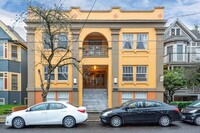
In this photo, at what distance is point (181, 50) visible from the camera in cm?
3039

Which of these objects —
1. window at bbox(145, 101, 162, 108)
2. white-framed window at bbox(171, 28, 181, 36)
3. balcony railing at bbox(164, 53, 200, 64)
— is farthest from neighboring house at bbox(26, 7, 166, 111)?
white-framed window at bbox(171, 28, 181, 36)

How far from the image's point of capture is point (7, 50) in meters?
24.2

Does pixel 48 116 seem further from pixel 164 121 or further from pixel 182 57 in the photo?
pixel 182 57

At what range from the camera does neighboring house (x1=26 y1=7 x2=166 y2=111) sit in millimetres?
22703

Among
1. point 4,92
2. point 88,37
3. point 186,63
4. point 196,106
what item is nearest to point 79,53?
point 88,37

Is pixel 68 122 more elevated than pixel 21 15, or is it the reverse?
pixel 21 15

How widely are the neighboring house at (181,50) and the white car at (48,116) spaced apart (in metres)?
17.9

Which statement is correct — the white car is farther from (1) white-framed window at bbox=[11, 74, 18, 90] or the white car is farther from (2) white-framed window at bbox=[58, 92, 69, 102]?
(1) white-framed window at bbox=[11, 74, 18, 90]

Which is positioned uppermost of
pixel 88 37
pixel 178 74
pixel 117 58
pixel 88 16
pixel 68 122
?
Result: pixel 88 16

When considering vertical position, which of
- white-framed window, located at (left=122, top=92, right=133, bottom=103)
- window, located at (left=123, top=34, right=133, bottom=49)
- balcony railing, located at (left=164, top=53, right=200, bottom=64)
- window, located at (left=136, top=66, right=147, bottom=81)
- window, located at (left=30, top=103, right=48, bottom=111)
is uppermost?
window, located at (left=123, top=34, right=133, bottom=49)

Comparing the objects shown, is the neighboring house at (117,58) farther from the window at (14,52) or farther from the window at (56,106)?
the window at (56,106)

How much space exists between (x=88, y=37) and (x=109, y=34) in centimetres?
301

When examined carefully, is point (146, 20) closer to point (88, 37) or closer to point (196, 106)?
point (88, 37)

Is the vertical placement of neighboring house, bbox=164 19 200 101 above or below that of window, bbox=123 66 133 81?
above
